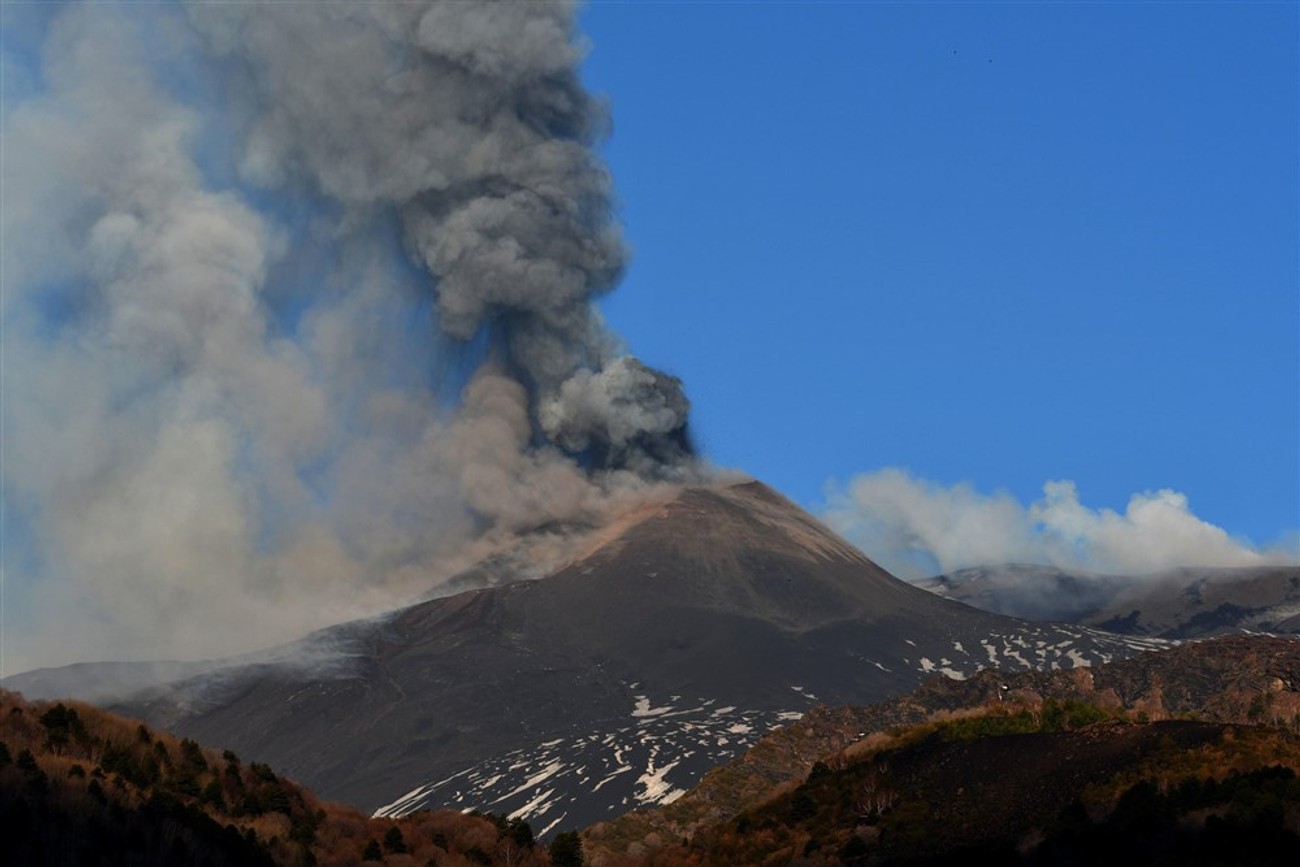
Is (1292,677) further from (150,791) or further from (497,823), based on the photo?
(150,791)

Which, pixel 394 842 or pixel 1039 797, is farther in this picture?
pixel 394 842

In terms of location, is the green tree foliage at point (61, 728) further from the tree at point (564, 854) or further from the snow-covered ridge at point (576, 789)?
the snow-covered ridge at point (576, 789)

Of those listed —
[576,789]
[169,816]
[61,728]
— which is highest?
[576,789]

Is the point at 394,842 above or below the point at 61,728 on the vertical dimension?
below

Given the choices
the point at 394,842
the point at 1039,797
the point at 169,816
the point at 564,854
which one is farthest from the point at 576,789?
the point at 1039,797

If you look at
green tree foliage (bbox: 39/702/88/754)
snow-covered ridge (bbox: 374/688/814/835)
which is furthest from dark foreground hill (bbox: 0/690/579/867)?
snow-covered ridge (bbox: 374/688/814/835)

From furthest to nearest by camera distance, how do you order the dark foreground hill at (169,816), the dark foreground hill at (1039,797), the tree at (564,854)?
the tree at (564,854), the dark foreground hill at (169,816), the dark foreground hill at (1039,797)

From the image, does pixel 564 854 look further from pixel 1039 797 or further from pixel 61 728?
pixel 1039 797

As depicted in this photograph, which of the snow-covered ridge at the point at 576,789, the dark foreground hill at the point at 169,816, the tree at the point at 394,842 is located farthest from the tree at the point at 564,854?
the snow-covered ridge at the point at 576,789

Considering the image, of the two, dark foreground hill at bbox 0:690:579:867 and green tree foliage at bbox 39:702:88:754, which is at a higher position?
green tree foliage at bbox 39:702:88:754

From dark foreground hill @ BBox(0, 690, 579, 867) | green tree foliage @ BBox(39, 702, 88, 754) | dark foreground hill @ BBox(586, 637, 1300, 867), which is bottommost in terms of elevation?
dark foreground hill @ BBox(586, 637, 1300, 867)

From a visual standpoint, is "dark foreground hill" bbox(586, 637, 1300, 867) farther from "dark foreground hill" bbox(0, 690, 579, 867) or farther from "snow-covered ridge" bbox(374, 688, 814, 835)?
"snow-covered ridge" bbox(374, 688, 814, 835)
